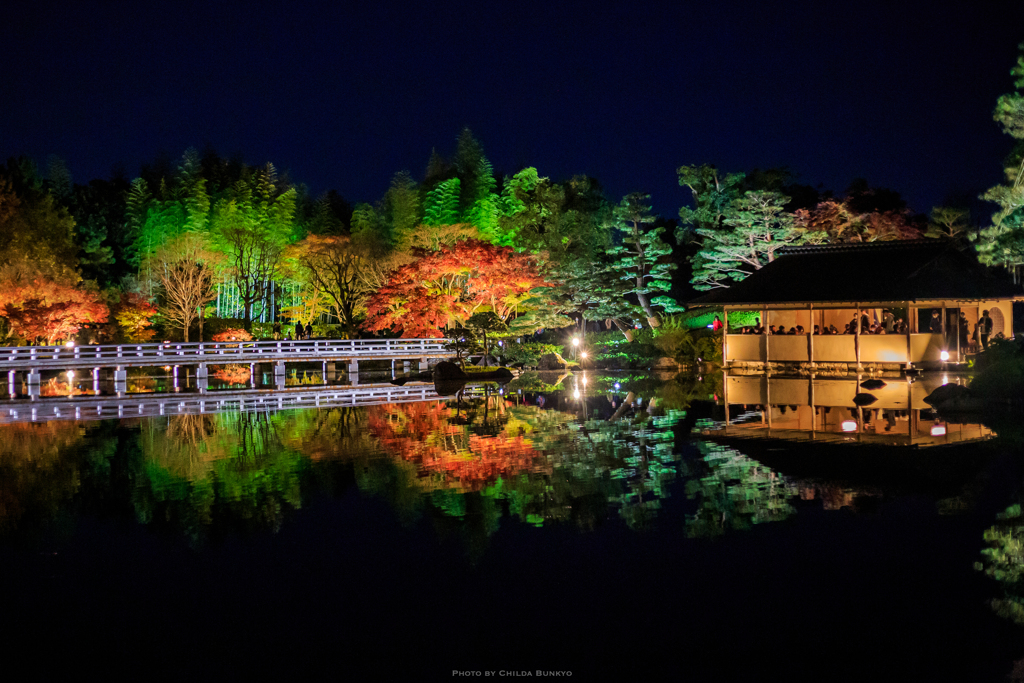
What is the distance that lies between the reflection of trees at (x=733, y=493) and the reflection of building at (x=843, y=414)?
2474mm

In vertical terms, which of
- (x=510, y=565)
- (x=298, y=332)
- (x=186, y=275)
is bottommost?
(x=510, y=565)

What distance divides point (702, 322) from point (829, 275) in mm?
9913

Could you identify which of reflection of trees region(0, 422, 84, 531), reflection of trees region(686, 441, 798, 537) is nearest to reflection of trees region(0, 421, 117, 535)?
reflection of trees region(0, 422, 84, 531)

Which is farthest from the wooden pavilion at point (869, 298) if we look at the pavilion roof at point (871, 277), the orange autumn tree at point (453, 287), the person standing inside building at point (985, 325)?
the orange autumn tree at point (453, 287)

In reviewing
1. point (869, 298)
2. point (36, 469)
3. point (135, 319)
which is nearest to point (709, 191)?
point (869, 298)

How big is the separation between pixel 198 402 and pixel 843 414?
14667mm

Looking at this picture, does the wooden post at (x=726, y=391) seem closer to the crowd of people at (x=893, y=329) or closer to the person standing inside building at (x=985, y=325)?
the crowd of people at (x=893, y=329)

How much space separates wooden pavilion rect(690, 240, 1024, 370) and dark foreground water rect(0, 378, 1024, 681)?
12.0 m

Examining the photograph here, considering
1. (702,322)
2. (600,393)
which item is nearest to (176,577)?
(600,393)

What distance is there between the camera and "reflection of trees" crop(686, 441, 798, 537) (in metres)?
7.51

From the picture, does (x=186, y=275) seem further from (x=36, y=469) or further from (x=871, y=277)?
(x=871, y=277)

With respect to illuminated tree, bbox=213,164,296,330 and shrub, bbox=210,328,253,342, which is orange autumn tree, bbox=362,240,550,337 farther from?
illuminated tree, bbox=213,164,296,330

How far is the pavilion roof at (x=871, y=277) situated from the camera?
70.8 ft

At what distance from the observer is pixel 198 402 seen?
20078 mm
